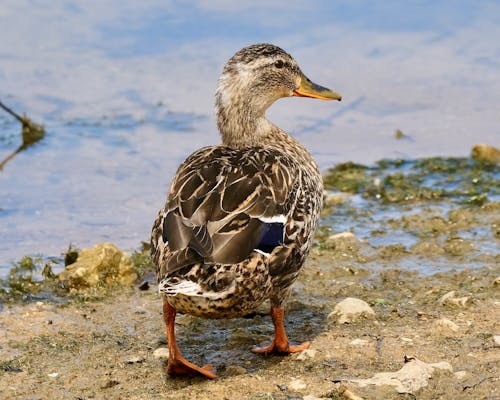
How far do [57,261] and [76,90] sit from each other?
376 centimetres

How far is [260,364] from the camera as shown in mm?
5332

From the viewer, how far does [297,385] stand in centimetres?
477

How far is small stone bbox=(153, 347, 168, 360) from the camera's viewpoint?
5402 mm

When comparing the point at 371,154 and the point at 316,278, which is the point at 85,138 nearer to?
the point at 371,154

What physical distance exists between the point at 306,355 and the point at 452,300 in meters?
1.15

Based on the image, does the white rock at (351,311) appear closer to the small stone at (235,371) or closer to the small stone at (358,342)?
the small stone at (358,342)

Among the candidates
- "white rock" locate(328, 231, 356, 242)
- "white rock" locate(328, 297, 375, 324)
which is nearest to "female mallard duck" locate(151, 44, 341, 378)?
"white rock" locate(328, 297, 375, 324)

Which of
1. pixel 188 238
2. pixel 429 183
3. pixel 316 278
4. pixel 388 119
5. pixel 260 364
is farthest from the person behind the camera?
pixel 388 119

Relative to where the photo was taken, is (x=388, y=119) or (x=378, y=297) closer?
(x=378, y=297)

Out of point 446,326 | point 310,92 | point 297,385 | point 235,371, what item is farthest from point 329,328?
point 310,92

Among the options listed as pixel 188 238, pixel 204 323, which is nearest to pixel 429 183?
pixel 204 323

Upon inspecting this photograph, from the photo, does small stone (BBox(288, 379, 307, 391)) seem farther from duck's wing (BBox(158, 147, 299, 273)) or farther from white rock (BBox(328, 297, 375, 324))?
white rock (BBox(328, 297, 375, 324))

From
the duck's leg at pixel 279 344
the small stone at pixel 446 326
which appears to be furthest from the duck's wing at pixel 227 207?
the small stone at pixel 446 326

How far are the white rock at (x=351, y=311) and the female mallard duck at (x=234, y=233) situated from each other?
1.47 ft
